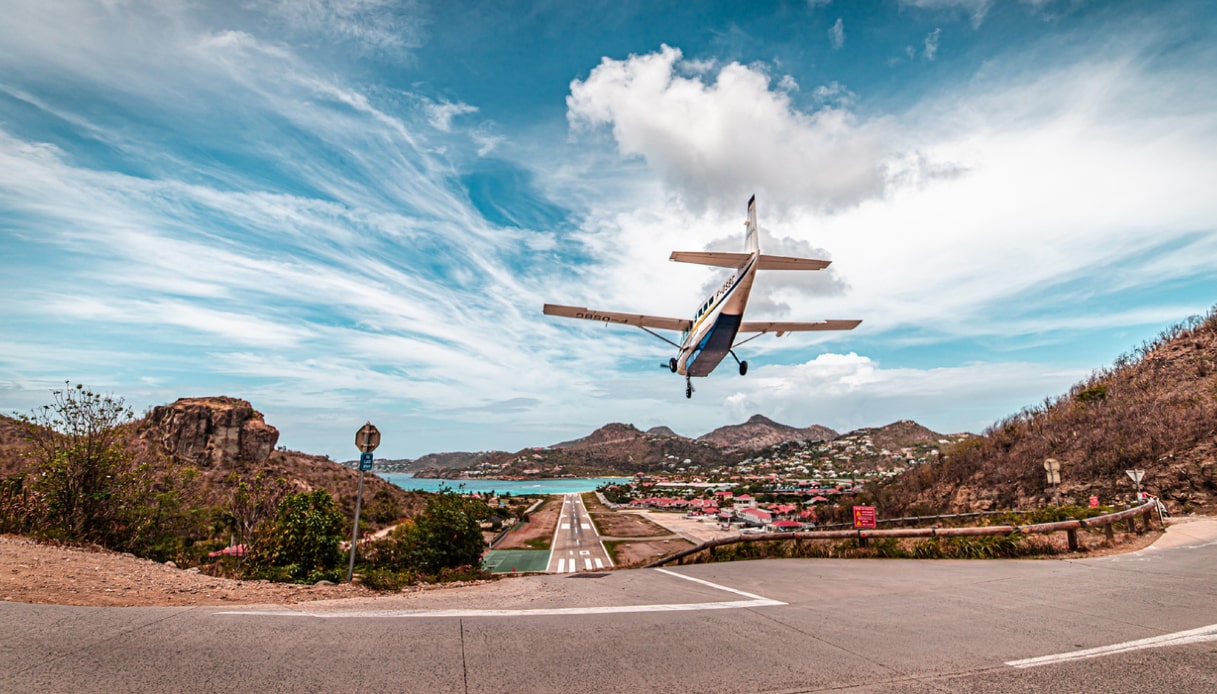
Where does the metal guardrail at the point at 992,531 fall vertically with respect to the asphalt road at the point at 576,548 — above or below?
above

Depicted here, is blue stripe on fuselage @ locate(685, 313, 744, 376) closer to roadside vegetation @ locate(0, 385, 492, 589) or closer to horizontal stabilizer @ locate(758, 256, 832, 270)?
horizontal stabilizer @ locate(758, 256, 832, 270)

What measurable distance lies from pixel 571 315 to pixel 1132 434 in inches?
1213

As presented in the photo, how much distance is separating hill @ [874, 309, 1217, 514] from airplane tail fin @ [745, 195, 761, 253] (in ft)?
69.5

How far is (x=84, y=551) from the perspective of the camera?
34.4ft

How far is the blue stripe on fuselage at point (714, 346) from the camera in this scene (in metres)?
21.2

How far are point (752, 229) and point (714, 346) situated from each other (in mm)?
5259

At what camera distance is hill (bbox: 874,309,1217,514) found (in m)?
23.5

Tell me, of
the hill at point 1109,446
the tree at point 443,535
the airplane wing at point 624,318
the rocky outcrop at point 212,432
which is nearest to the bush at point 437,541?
the tree at point 443,535

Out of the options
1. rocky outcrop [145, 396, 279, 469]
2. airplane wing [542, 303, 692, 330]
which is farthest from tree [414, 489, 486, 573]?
rocky outcrop [145, 396, 279, 469]

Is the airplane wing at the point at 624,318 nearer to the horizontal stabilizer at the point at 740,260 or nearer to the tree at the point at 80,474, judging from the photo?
the horizontal stabilizer at the point at 740,260

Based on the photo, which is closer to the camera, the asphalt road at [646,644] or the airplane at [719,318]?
the asphalt road at [646,644]

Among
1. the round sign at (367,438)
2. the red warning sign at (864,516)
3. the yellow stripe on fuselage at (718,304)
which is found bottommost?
the red warning sign at (864,516)

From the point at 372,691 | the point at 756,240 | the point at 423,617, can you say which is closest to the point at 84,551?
the point at 423,617

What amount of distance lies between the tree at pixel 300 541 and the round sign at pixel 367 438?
335 inches
